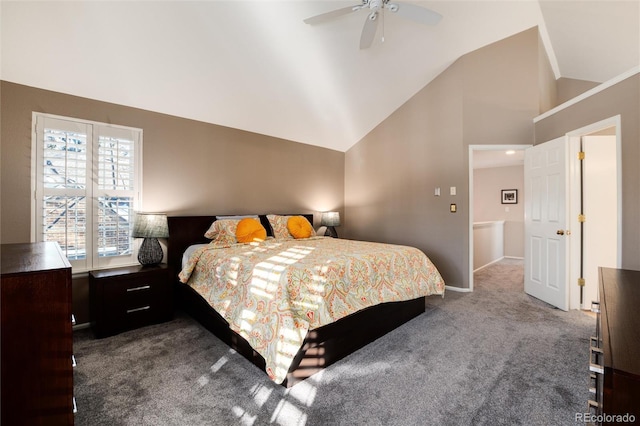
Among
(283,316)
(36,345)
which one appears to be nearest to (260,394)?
(283,316)

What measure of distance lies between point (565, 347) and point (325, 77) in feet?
12.8

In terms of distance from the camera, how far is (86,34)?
94.0 inches

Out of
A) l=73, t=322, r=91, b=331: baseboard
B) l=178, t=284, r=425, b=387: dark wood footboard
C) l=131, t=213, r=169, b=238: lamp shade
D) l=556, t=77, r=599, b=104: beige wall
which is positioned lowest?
l=73, t=322, r=91, b=331: baseboard

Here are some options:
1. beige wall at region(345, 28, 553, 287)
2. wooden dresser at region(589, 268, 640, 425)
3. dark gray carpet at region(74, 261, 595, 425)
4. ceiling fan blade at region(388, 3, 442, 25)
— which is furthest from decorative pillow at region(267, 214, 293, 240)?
wooden dresser at region(589, 268, 640, 425)

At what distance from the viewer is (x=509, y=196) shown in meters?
7.10

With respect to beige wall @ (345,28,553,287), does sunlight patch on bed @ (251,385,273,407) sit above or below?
below

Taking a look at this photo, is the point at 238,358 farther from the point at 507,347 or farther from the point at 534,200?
the point at 534,200

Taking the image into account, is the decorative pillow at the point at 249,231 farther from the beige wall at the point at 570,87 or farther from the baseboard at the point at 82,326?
the beige wall at the point at 570,87

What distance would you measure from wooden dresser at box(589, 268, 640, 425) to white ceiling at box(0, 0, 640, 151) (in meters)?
Result: 3.19

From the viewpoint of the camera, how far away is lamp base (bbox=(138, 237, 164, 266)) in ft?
9.99

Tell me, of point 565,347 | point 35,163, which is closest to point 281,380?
point 565,347

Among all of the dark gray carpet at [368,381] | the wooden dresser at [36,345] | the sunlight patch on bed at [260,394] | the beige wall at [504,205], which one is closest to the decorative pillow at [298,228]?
the dark gray carpet at [368,381]

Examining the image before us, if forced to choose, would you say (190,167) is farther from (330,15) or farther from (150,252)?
(330,15)

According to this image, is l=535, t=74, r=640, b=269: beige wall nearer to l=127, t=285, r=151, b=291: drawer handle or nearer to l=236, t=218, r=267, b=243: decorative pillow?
l=236, t=218, r=267, b=243: decorative pillow
